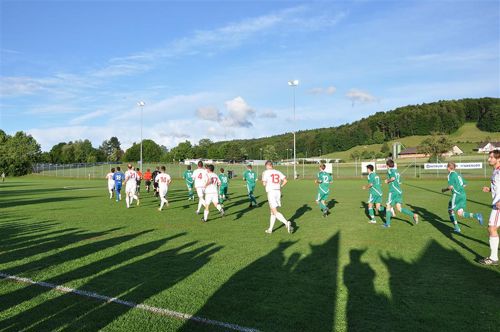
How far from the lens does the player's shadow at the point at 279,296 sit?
15.2 ft

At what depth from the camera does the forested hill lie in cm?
13410

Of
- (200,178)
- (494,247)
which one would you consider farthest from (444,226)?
(200,178)

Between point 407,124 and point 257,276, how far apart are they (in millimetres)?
148449

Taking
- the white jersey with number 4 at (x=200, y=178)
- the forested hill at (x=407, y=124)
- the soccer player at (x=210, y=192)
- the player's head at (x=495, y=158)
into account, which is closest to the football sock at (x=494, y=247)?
the player's head at (x=495, y=158)

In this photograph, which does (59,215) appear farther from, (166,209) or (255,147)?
(255,147)

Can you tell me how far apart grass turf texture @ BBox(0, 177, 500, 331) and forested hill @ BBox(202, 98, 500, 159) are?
5170 inches

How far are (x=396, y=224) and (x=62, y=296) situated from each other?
1027cm

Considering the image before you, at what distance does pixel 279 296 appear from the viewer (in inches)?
220

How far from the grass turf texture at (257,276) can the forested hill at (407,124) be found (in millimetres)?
131327

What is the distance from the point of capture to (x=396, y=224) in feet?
40.9

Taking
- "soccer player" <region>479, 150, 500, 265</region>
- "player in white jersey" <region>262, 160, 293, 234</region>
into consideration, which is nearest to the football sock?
"soccer player" <region>479, 150, 500, 265</region>

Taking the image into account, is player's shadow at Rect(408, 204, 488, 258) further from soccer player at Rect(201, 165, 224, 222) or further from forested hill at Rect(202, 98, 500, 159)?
forested hill at Rect(202, 98, 500, 159)

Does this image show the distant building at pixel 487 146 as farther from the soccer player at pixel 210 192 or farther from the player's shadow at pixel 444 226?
the soccer player at pixel 210 192

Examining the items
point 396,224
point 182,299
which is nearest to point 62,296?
point 182,299
